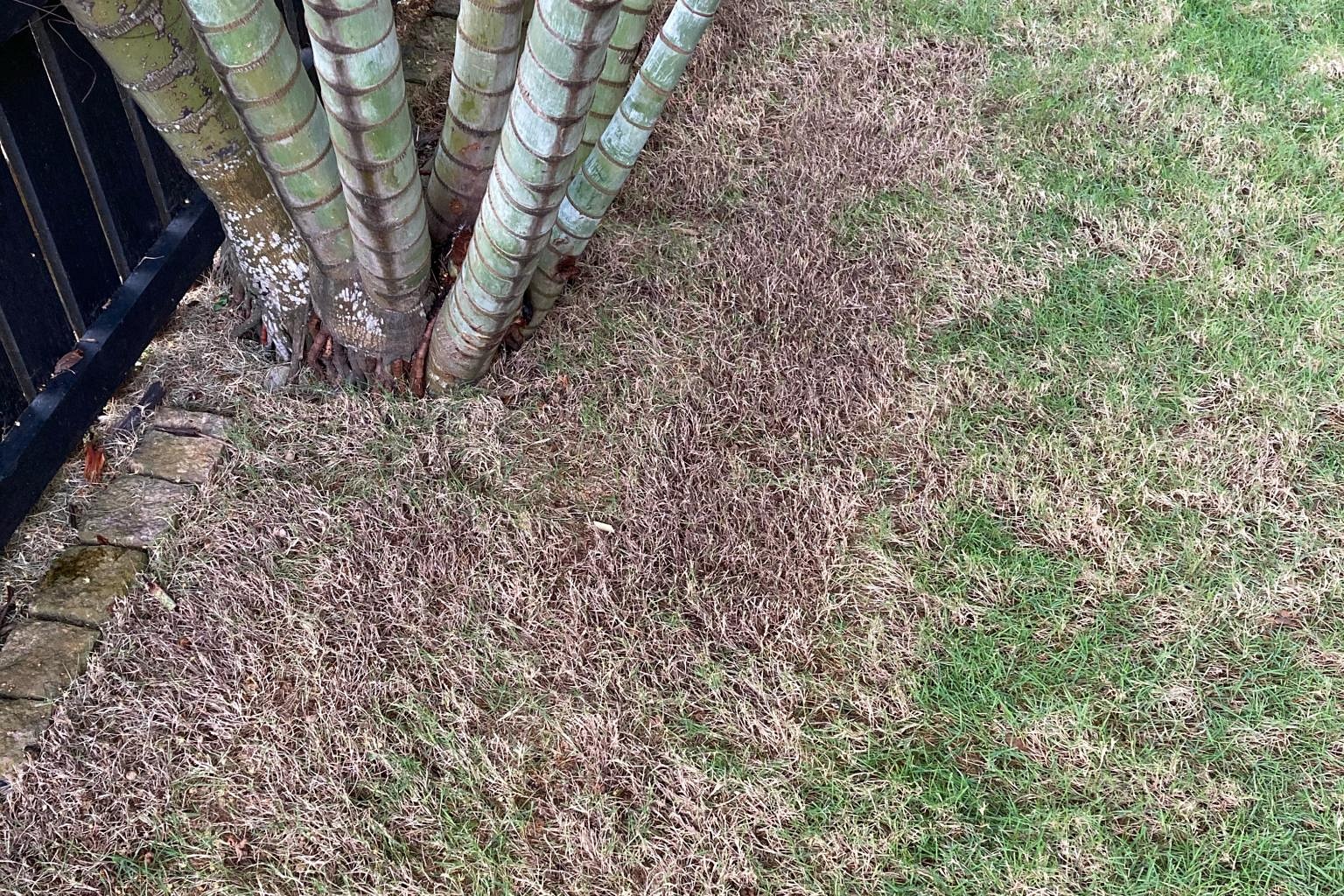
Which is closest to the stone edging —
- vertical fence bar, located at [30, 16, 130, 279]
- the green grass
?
vertical fence bar, located at [30, 16, 130, 279]

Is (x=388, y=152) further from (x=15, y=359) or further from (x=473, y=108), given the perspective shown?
(x=15, y=359)

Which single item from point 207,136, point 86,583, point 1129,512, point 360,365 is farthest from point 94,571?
point 1129,512

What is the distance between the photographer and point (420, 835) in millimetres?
1803

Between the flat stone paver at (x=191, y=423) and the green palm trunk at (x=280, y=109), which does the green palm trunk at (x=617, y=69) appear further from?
the flat stone paver at (x=191, y=423)

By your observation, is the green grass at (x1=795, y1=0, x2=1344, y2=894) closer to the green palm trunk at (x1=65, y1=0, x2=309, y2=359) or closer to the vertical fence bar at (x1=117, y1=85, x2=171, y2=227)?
the green palm trunk at (x1=65, y1=0, x2=309, y2=359)

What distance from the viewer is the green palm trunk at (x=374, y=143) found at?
5.43ft

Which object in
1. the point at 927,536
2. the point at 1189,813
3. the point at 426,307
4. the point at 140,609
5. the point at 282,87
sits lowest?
the point at 1189,813

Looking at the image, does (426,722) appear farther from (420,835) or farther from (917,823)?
(917,823)

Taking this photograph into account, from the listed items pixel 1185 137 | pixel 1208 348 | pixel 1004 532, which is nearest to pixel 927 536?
pixel 1004 532

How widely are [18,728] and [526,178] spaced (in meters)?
1.49

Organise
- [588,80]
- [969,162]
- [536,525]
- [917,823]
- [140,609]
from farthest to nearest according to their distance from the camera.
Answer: [969,162]
[536,525]
[140,609]
[917,823]
[588,80]

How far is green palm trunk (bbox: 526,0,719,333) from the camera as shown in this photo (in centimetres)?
195

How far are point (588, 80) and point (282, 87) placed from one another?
597mm

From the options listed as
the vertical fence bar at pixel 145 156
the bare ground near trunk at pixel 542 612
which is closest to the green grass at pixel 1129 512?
the bare ground near trunk at pixel 542 612
